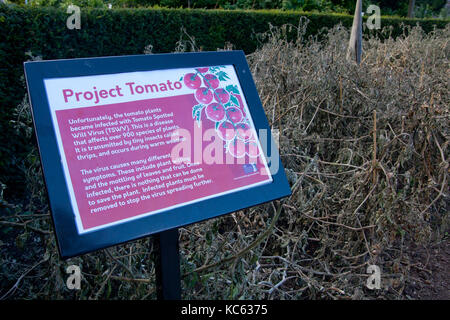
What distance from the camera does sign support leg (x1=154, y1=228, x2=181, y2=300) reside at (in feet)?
5.42

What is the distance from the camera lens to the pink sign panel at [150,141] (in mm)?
1503

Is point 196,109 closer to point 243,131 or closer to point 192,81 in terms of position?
point 192,81

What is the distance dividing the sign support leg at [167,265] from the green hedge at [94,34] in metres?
1.25

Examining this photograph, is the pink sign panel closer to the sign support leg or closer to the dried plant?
the sign support leg

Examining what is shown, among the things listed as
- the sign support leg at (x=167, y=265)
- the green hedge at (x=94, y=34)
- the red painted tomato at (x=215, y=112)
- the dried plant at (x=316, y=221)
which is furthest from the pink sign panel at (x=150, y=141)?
the green hedge at (x=94, y=34)

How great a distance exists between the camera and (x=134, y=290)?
2113 mm

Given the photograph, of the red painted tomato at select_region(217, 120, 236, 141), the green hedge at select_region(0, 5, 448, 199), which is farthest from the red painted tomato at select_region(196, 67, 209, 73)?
the green hedge at select_region(0, 5, 448, 199)

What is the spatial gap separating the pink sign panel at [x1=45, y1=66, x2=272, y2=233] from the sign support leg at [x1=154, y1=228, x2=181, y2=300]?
0.45ft

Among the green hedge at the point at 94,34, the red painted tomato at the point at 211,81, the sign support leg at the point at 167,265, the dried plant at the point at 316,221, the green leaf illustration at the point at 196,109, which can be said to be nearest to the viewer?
the sign support leg at the point at 167,265

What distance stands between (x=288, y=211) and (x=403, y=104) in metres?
1.43

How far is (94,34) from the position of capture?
545 cm

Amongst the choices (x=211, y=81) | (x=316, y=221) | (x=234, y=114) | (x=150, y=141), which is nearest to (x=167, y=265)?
(x=150, y=141)

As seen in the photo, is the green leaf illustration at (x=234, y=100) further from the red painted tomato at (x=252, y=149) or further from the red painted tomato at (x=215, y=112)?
the red painted tomato at (x=252, y=149)
